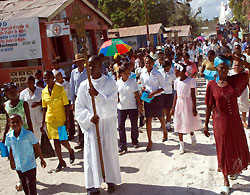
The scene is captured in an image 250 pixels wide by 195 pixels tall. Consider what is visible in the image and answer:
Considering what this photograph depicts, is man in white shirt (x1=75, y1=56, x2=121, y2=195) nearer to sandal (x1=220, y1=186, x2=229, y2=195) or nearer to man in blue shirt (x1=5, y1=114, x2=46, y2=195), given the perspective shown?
man in blue shirt (x1=5, y1=114, x2=46, y2=195)

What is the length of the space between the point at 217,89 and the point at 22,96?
4.14m

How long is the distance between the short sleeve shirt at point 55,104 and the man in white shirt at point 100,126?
3.62ft

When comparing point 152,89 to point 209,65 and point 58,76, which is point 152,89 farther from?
point 209,65

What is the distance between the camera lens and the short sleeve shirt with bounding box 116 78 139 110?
6.45 m

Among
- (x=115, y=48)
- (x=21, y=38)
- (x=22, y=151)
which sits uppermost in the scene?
(x=21, y=38)

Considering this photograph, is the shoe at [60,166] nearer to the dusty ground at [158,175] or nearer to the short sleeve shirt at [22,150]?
the dusty ground at [158,175]

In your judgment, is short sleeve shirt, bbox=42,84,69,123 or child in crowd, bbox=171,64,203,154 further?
child in crowd, bbox=171,64,203,154

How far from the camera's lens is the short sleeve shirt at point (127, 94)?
21.2 ft

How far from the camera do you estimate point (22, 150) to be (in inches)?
170

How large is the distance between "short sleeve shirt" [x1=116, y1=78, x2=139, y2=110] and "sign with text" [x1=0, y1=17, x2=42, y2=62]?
622cm

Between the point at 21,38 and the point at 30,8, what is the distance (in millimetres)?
2258

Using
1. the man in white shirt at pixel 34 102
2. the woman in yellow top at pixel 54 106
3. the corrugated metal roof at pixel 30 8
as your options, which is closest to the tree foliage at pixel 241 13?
the corrugated metal roof at pixel 30 8

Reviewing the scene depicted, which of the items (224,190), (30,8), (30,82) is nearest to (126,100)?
(30,82)

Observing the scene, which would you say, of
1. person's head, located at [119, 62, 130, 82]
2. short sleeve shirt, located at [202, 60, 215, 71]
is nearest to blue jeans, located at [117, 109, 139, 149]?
person's head, located at [119, 62, 130, 82]
